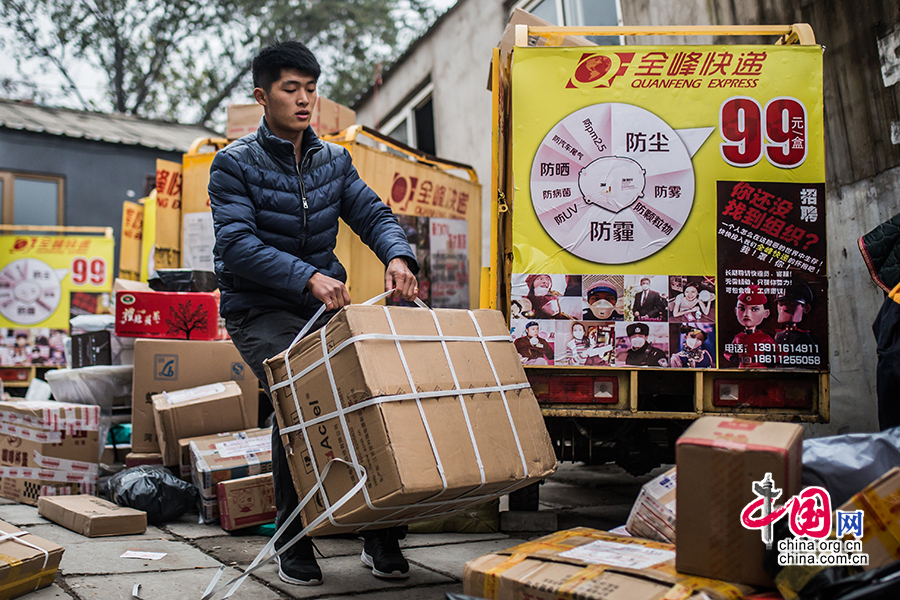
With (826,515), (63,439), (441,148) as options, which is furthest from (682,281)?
(441,148)

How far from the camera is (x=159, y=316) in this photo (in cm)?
482

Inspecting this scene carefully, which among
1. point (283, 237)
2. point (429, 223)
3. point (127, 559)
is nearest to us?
point (283, 237)

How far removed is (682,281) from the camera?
140 inches

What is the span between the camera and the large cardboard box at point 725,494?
1.90m

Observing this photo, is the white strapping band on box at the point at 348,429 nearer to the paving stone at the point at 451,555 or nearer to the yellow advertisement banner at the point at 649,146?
the paving stone at the point at 451,555

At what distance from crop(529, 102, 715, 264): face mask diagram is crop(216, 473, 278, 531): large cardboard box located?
1995 millimetres

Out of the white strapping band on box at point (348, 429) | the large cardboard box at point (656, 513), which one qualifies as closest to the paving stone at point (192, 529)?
the white strapping band on box at point (348, 429)

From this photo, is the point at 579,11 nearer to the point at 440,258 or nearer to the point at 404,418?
the point at 440,258

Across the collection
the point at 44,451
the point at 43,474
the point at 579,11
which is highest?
the point at 579,11

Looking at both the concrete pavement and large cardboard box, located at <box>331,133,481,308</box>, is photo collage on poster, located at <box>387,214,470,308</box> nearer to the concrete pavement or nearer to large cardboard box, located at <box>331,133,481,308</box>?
large cardboard box, located at <box>331,133,481,308</box>

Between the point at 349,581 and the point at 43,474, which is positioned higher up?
the point at 43,474

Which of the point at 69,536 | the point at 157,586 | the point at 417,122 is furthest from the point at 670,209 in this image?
the point at 417,122

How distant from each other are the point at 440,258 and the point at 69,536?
3718mm

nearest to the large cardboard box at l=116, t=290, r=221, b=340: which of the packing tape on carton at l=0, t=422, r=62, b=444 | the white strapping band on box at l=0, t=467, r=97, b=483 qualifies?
the packing tape on carton at l=0, t=422, r=62, b=444
